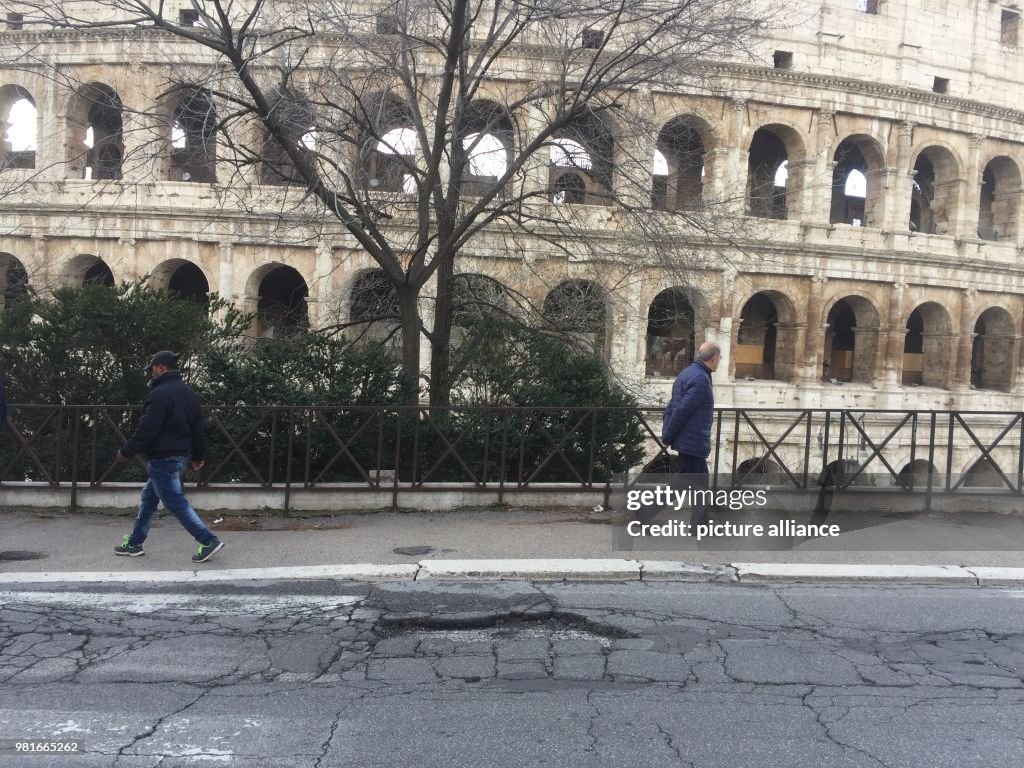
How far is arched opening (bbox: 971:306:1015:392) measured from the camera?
1097 inches

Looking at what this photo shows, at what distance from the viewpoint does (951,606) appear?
19.9 ft

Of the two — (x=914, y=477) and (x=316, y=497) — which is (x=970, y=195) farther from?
(x=316, y=497)

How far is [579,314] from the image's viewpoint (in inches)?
521

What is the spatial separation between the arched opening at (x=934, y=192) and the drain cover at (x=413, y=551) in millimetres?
24422

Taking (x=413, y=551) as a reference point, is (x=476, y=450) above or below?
above

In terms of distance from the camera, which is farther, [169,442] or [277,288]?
[277,288]

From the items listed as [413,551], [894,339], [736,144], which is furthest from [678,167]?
[413,551]

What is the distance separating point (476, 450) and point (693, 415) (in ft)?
11.3

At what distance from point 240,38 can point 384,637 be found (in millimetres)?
7339

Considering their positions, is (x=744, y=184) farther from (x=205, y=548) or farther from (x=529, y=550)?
(x=205, y=548)

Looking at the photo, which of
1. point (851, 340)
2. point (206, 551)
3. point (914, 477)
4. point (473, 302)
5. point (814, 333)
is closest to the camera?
point (206, 551)

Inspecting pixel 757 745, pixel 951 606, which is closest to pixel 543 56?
pixel 951 606

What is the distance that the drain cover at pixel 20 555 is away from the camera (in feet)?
23.5

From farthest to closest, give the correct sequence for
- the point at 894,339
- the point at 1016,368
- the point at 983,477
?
the point at 1016,368, the point at 894,339, the point at 983,477
